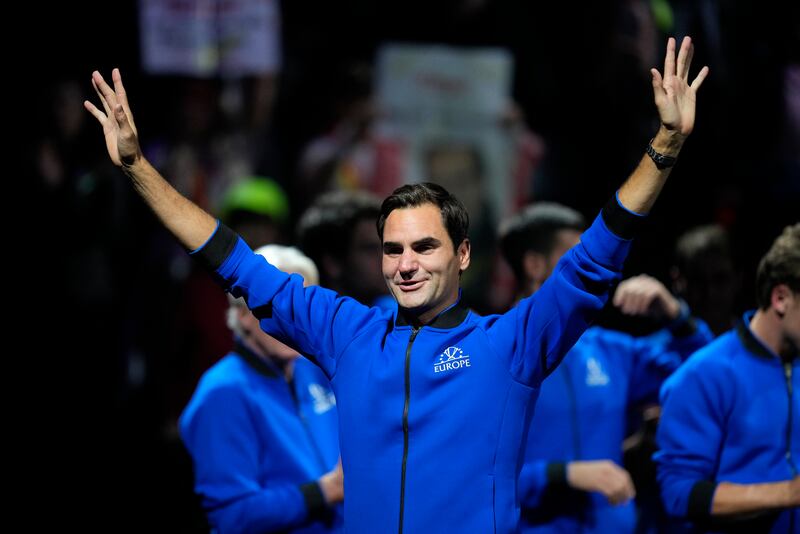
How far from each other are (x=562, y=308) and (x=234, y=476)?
1.38 metres

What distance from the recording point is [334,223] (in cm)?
484

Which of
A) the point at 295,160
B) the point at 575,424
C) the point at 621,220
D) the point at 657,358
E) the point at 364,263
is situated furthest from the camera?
the point at 295,160

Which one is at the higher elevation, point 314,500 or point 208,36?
point 208,36

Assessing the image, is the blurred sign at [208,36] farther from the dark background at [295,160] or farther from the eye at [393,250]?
the eye at [393,250]

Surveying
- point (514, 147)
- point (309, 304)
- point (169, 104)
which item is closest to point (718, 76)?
point (514, 147)

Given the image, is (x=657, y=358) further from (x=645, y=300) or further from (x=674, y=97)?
(x=674, y=97)

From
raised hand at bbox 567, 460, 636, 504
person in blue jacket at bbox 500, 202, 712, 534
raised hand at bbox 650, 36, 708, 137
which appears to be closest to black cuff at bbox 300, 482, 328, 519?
person in blue jacket at bbox 500, 202, 712, 534

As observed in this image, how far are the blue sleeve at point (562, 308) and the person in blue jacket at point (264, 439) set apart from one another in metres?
1.03

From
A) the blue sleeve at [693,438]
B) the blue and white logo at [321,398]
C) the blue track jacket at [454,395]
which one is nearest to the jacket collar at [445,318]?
the blue track jacket at [454,395]

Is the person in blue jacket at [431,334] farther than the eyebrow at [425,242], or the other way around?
the eyebrow at [425,242]

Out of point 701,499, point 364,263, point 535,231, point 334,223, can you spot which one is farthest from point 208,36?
point 701,499

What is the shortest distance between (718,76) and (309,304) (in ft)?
13.6

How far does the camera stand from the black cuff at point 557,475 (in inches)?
150

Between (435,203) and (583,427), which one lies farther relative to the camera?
(583,427)
